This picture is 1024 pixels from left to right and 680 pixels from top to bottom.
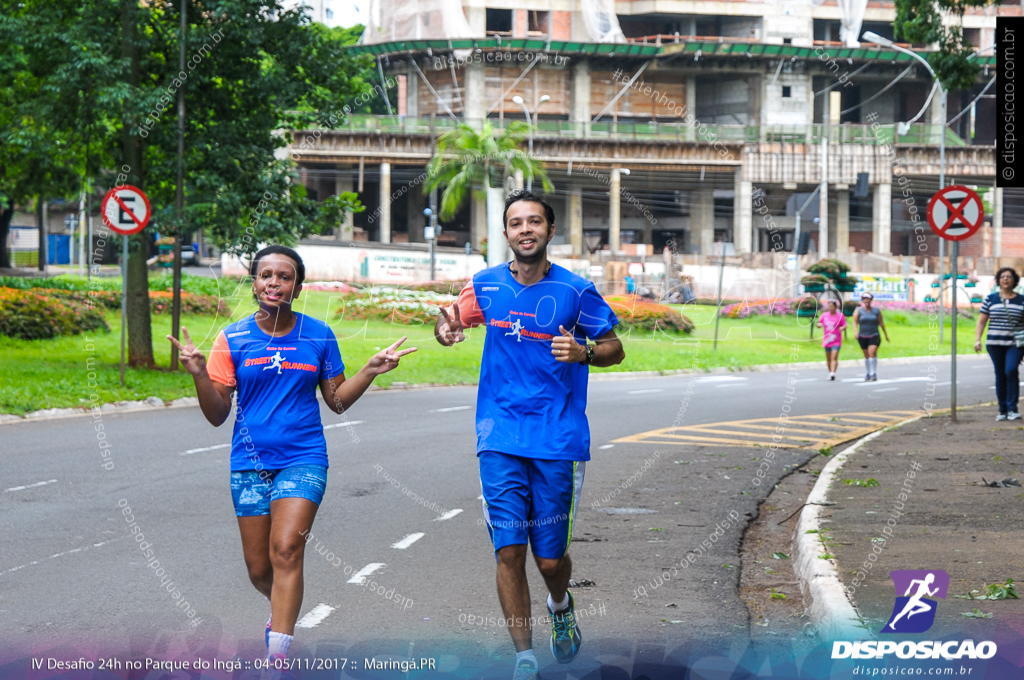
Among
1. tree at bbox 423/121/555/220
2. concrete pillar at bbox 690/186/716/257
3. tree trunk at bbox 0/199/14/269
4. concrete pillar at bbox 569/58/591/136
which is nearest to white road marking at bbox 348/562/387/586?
tree at bbox 423/121/555/220

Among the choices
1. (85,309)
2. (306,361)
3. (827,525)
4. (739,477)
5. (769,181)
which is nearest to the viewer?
(306,361)

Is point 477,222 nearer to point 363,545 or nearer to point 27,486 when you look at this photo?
point 27,486

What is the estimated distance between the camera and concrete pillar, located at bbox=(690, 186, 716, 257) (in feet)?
218

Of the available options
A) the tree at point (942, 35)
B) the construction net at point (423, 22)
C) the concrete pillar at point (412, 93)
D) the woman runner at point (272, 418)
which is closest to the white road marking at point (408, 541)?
the woman runner at point (272, 418)

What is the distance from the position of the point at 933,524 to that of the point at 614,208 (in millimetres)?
56599

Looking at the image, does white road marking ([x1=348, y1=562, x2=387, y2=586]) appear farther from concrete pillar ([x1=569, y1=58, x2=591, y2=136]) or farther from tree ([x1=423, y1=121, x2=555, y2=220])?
concrete pillar ([x1=569, y1=58, x2=591, y2=136])

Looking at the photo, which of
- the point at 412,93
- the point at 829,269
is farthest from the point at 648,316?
the point at 412,93

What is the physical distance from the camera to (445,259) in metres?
45.2

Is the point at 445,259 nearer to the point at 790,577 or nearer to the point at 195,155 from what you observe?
the point at 195,155

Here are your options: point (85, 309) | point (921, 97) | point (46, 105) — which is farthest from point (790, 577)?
point (921, 97)

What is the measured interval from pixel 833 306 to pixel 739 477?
13220 mm

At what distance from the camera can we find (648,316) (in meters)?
6.36

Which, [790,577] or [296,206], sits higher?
[296,206]

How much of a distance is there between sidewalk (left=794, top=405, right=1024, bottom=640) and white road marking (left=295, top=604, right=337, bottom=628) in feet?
8.25
